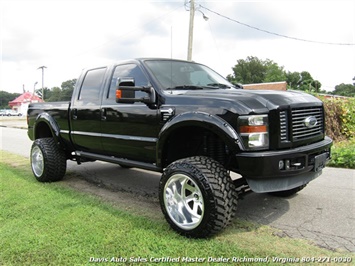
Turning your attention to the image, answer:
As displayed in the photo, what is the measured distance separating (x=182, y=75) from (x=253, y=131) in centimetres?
159

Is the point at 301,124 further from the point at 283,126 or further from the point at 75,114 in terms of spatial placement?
the point at 75,114

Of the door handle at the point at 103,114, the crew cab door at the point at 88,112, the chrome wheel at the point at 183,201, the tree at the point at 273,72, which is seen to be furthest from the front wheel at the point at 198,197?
the tree at the point at 273,72

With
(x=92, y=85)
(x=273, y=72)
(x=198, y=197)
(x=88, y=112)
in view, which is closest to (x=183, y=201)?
(x=198, y=197)

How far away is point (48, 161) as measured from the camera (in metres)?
5.38

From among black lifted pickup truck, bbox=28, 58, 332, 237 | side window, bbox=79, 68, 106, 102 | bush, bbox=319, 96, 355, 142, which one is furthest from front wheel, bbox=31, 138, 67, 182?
bush, bbox=319, 96, 355, 142

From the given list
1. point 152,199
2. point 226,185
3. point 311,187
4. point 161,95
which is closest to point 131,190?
point 152,199

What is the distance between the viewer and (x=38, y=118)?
5879 millimetres

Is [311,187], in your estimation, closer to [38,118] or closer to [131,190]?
[131,190]

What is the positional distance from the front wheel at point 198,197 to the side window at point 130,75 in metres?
1.25

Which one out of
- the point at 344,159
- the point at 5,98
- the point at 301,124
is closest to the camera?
the point at 301,124

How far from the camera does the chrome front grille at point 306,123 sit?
3.21 metres

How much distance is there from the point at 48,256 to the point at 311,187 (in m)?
3.86

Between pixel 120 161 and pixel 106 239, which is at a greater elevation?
pixel 120 161

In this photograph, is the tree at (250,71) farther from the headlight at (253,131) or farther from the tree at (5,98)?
the tree at (5,98)
